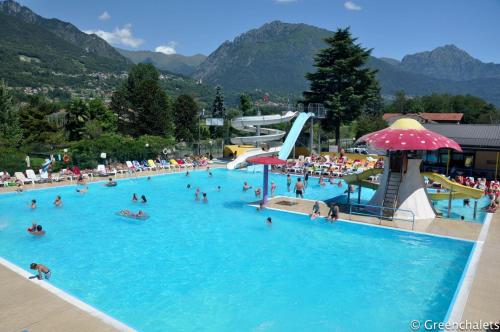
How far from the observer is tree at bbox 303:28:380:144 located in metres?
35.8

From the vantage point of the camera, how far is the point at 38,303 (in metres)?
7.45

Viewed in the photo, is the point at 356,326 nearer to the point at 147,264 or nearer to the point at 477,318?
the point at 477,318

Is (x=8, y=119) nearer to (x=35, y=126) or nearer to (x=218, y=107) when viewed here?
(x=35, y=126)

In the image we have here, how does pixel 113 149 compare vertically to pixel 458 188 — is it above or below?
above

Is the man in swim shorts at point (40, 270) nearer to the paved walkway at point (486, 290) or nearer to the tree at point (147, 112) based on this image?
the paved walkway at point (486, 290)

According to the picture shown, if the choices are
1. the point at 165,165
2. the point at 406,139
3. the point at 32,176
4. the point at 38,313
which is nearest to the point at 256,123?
the point at 165,165

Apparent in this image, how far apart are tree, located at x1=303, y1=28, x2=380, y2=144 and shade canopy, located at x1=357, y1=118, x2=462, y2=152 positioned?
68.3 feet

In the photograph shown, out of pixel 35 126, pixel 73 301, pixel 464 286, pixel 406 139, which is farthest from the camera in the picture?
pixel 35 126

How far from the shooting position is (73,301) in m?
7.59

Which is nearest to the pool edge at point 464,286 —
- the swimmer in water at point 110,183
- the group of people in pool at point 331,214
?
the group of people in pool at point 331,214

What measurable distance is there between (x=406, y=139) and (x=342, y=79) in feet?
78.1

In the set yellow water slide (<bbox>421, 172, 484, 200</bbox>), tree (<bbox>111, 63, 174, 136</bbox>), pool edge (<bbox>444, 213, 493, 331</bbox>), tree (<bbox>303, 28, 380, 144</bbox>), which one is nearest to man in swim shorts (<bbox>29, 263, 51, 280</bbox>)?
pool edge (<bbox>444, 213, 493, 331</bbox>)

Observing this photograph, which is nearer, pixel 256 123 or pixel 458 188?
pixel 458 188

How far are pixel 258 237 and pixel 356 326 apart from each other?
6136mm
